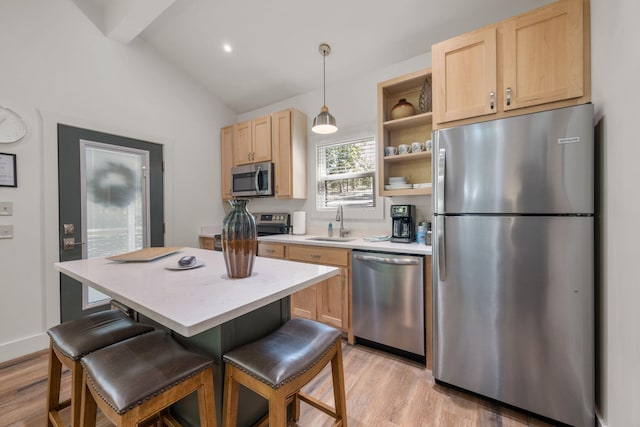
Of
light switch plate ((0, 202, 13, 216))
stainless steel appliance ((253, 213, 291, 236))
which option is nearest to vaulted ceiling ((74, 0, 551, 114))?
stainless steel appliance ((253, 213, 291, 236))

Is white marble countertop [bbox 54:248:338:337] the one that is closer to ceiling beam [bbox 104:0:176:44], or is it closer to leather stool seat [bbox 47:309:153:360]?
leather stool seat [bbox 47:309:153:360]

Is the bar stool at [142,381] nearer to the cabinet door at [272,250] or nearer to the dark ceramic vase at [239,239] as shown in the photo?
the dark ceramic vase at [239,239]

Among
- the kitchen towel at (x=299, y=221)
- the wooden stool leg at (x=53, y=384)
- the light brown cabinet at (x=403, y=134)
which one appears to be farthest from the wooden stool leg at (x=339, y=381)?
the kitchen towel at (x=299, y=221)

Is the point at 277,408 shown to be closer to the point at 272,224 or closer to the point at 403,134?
the point at 403,134

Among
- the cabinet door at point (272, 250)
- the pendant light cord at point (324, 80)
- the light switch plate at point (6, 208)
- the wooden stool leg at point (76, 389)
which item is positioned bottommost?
the wooden stool leg at point (76, 389)

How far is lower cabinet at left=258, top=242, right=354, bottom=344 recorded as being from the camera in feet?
7.78

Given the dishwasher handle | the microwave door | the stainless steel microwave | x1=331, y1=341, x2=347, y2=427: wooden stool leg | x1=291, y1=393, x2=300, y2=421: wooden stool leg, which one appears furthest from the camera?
the microwave door

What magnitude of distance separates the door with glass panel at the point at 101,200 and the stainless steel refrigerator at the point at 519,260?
3050mm

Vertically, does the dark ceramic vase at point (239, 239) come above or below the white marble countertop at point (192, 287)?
above

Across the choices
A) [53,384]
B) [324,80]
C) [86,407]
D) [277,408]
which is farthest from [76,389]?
[324,80]

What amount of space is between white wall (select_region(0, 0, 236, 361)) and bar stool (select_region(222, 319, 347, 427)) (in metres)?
2.47

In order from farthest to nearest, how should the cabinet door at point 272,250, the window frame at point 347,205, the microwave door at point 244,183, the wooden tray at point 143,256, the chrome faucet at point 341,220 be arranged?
the microwave door at point 244,183 → the chrome faucet at point 341,220 → the window frame at point 347,205 → the cabinet door at point 272,250 → the wooden tray at point 143,256

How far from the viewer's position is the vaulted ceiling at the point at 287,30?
2.21m

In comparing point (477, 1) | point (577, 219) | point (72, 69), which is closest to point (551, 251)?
point (577, 219)
